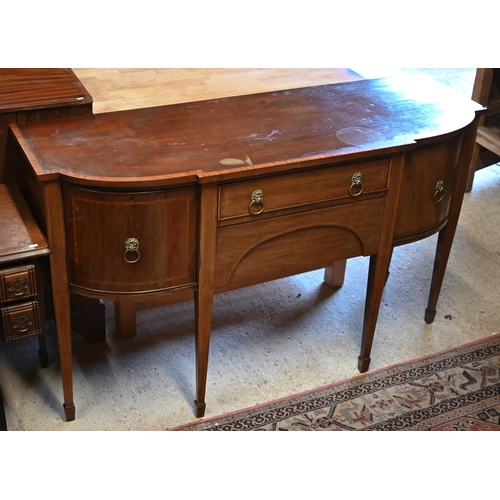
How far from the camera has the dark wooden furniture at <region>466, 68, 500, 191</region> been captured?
350 cm

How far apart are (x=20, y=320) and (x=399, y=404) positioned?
116 cm

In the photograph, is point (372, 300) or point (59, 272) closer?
point (59, 272)

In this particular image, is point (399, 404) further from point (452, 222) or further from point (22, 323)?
point (22, 323)

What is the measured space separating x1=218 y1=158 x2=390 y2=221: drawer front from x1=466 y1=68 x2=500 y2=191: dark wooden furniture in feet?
4.75

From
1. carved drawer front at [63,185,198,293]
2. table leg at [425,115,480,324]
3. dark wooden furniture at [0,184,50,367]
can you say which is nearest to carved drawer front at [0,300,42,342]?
dark wooden furniture at [0,184,50,367]

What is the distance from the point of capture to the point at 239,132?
2268 mm

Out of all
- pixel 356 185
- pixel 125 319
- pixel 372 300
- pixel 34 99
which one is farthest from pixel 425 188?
pixel 34 99

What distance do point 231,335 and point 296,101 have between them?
2.67 ft

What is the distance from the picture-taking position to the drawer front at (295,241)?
216cm

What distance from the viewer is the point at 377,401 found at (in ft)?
8.26

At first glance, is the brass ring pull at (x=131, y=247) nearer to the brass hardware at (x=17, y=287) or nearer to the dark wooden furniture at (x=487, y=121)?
the brass hardware at (x=17, y=287)

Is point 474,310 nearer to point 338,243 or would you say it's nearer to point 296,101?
point 338,243

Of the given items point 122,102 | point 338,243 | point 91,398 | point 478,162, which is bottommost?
point 91,398

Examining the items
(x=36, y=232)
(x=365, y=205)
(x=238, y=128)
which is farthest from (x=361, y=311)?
(x=36, y=232)
